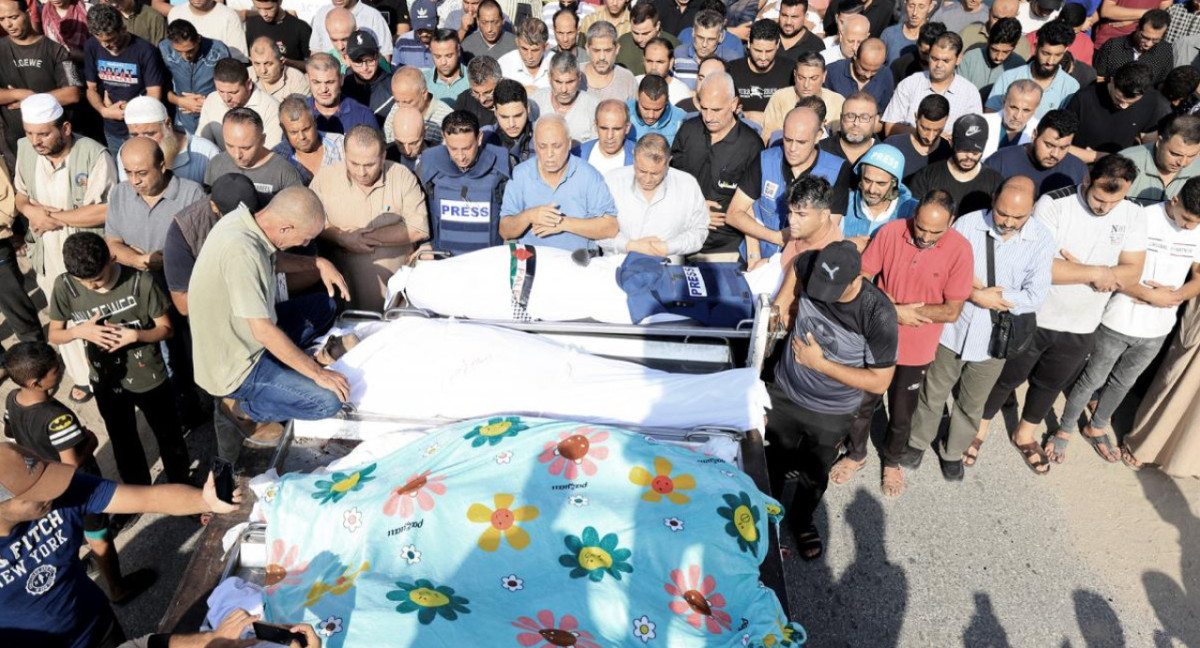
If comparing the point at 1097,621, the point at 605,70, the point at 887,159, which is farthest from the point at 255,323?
the point at 1097,621

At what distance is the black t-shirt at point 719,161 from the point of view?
6.34 meters

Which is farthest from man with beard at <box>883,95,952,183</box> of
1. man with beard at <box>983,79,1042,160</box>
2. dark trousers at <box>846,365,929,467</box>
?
dark trousers at <box>846,365,929,467</box>

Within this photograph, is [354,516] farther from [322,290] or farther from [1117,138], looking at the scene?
[1117,138]

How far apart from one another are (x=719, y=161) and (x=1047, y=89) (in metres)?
3.31

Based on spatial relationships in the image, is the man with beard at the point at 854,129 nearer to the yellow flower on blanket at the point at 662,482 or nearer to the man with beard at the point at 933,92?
the man with beard at the point at 933,92

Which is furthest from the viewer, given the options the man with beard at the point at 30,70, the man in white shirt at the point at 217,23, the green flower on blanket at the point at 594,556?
the man in white shirt at the point at 217,23

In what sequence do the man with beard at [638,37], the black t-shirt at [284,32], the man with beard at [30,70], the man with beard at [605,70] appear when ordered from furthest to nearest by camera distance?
the black t-shirt at [284,32] → the man with beard at [638,37] → the man with beard at [30,70] → the man with beard at [605,70]

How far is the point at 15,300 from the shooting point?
6430 mm

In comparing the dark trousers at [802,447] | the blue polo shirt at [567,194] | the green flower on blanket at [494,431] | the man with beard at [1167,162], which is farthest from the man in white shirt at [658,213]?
the man with beard at [1167,162]

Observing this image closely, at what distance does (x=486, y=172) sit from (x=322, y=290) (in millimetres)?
1431

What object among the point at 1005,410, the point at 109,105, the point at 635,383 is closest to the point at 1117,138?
the point at 1005,410

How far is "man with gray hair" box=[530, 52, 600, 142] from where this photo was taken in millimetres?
6723

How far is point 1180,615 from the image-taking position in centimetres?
486

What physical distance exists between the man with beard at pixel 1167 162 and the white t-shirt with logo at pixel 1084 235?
0.64 metres
